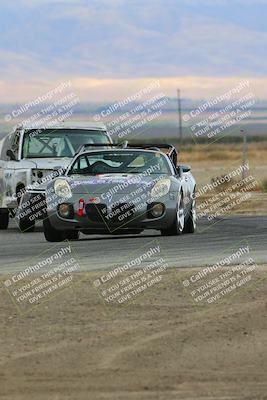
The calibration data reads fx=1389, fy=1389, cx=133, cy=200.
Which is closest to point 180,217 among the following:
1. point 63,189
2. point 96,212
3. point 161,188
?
point 161,188

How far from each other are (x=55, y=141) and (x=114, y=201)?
6.19 m

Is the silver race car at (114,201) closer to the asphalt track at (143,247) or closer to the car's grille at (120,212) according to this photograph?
the car's grille at (120,212)

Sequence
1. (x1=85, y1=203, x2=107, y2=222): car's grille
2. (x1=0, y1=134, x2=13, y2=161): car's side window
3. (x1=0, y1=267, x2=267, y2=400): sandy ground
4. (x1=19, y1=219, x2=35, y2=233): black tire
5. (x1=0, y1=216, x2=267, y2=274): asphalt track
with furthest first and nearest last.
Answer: (x1=0, y1=134, x2=13, y2=161): car's side window < (x1=19, y1=219, x2=35, y2=233): black tire < (x1=85, y1=203, x2=107, y2=222): car's grille < (x1=0, y1=216, x2=267, y2=274): asphalt track < (x1=0, y1=267, x2=267, y2=400): sandy ground

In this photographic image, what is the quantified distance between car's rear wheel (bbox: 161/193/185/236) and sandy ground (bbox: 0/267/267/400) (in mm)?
6990

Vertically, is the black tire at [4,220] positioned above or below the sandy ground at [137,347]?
below

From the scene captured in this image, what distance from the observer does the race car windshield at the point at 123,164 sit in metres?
21.3

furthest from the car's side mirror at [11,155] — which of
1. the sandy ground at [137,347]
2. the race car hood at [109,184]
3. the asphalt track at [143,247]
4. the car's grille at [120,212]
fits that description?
the sandy ground at [137,347]

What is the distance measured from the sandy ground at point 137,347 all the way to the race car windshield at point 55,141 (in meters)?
12.1

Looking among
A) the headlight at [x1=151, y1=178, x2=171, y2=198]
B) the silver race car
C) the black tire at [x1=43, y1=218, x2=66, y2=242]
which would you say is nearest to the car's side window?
the silver race car

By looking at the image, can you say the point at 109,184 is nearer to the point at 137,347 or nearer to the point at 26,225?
the point at 26,225

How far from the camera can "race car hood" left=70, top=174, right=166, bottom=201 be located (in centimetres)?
2025

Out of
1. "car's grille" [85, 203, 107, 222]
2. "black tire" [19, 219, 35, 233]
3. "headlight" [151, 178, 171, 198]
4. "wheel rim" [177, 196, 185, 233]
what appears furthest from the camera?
"black tire" [19, 219, 35, 233]

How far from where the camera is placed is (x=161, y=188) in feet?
67.8

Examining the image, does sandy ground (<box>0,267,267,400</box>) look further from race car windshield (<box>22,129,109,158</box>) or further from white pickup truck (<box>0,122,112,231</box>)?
race car windshield (<box>22,129,109,158</box>)
